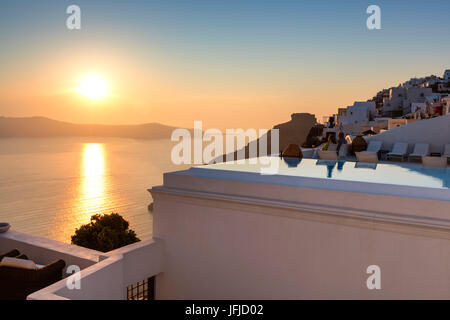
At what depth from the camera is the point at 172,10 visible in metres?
16.4

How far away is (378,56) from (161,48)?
1598 centimetres

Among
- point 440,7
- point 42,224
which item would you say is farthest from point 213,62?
point 42,224

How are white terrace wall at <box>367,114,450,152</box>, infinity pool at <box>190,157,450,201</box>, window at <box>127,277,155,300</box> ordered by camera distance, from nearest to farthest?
1. infinity pool at <box>190,157,450,201</box>
2. window at <box>127,277,155,300</box>
3. white terrace wall at <box>367,114,450,152</box>

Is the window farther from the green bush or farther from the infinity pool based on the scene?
the green bush

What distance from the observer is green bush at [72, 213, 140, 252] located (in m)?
14.3

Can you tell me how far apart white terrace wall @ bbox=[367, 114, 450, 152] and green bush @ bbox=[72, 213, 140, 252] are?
10.8m

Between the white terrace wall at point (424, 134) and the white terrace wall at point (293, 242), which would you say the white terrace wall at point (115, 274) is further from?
the white terrace wall at point (424, 134)

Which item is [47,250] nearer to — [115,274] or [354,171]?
[115,274]

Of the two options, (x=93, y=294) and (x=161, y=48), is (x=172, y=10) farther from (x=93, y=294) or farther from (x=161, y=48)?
(x=93, y=294)

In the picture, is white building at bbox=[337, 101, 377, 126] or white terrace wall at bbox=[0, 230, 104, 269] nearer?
white terrace wall at bbox=[0, 230, 104, 269]

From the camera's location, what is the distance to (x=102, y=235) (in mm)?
14453

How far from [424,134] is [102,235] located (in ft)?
41.1

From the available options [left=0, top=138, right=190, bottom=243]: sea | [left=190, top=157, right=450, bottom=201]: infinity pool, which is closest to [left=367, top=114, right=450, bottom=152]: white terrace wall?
[left=190, top=157, right=450, bottom=201]: infinity pool

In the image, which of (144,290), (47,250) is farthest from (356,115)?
(47,250)
